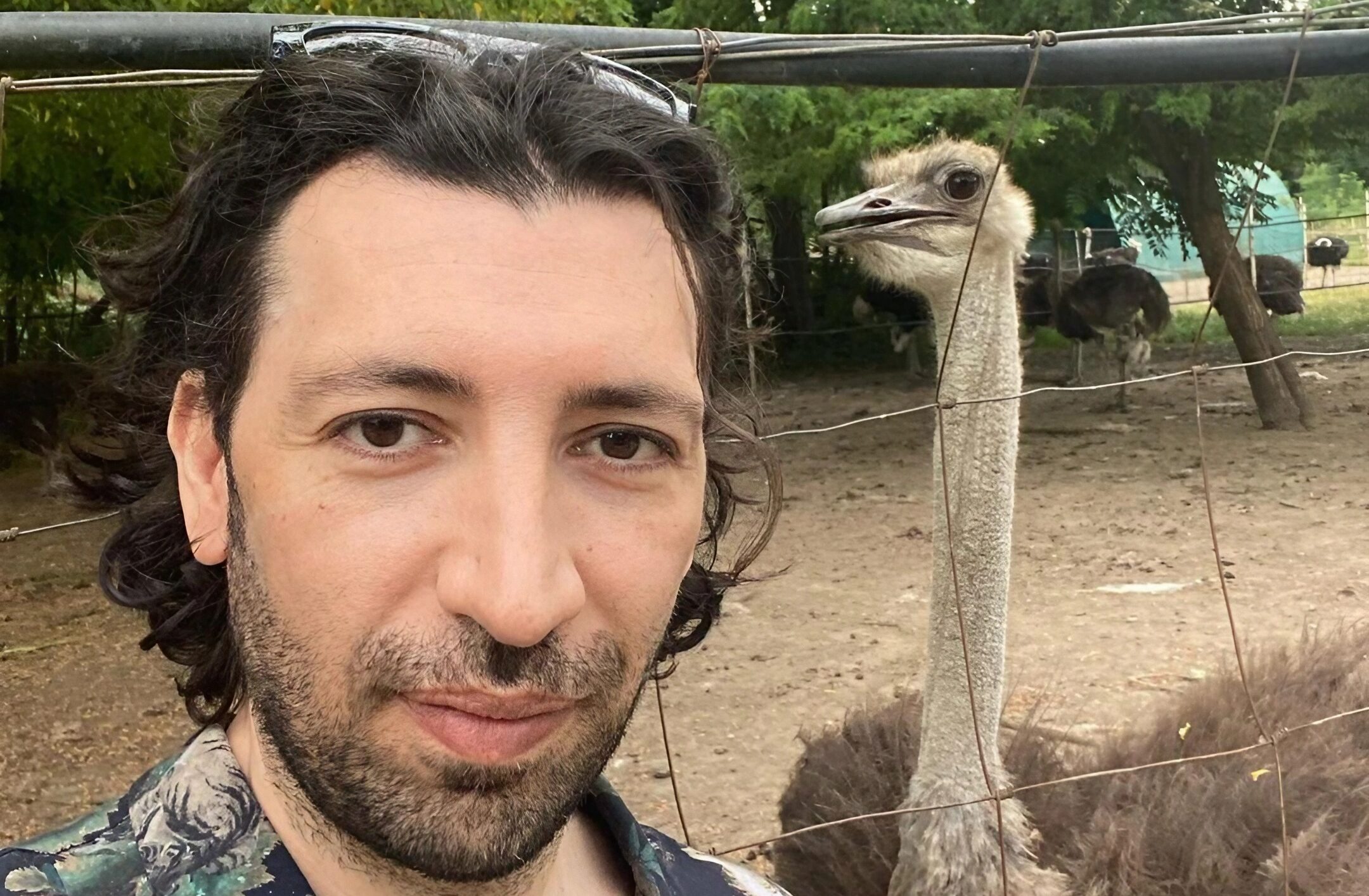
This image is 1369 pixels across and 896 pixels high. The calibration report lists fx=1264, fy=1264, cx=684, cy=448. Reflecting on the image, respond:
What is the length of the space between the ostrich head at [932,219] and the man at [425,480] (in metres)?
1.60

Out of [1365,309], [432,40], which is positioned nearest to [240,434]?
[432,40]

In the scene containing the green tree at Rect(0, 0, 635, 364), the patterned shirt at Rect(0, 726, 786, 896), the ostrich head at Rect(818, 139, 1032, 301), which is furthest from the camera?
the green tree at Rect(0, 0, 635, 364)

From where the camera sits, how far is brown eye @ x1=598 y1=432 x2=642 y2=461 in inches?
37.8

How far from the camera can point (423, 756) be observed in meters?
0.88

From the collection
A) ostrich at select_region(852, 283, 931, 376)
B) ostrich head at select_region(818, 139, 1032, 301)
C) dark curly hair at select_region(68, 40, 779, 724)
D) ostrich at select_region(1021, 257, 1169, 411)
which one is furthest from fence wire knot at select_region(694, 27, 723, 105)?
ostrich at select_region(852, 283, 931, 376)

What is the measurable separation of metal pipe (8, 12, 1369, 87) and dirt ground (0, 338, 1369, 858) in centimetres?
162

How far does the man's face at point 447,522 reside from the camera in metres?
0.87

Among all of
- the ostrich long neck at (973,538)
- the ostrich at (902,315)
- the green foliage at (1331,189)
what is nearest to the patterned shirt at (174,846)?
the ostrich long neck at (973,538)

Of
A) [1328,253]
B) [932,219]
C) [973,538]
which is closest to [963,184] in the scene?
[932,219]

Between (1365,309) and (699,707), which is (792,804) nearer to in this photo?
(699,707)

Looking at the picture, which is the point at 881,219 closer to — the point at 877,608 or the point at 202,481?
the point at 202,481

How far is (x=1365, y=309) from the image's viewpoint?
48.1ft

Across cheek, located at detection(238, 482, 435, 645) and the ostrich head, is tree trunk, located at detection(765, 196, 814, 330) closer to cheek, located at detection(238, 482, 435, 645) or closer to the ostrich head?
the ostrich head

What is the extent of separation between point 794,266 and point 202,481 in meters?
11.6
